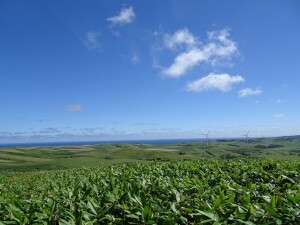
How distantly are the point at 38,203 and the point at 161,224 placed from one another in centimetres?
160

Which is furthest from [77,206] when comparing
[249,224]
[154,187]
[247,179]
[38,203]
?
[247,179]

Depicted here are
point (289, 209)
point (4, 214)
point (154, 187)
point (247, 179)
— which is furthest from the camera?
point (247, 179)

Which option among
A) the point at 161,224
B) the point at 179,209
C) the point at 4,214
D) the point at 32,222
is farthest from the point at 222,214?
the point at 4,214

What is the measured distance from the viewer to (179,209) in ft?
12.2

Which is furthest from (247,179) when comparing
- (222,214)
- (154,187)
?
(222,214)

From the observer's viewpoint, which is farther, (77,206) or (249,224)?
(77,206)

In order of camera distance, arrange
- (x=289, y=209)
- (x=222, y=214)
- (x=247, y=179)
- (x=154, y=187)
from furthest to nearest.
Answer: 1. (x=247, y=179)
2. (x=154, y=187)
3. (x=222, y=214)
4. (x=289, y=209)

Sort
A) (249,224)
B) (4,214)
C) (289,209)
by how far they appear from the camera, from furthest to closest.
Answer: (4,214)
(289,209)
(249,224)

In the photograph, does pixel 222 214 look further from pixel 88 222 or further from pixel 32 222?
pixel 32 222

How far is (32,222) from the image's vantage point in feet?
11.2

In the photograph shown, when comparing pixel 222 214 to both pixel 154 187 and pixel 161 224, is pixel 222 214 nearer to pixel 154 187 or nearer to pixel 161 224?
pixel 161 224

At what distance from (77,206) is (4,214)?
86 cm

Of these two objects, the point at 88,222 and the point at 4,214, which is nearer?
the point at 88,222

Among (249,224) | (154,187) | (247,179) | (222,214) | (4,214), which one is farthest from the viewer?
(247,179)
